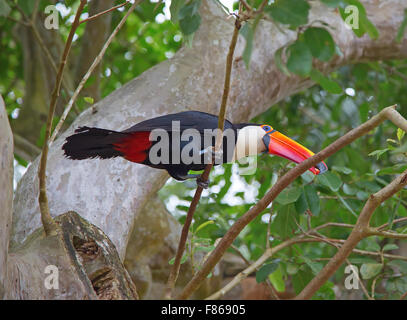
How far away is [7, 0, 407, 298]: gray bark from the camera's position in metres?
2.59

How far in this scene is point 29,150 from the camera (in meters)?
4.12

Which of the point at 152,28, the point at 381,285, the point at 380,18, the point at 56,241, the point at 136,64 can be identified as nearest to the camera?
the point at 56,241

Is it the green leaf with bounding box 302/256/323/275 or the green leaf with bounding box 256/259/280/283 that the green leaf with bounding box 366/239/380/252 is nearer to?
the green leaf with bounding box 302/256/323/275

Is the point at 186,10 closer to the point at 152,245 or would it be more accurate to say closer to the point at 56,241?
the point at 56,241

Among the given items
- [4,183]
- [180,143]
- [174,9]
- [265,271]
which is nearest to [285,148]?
[180,143]

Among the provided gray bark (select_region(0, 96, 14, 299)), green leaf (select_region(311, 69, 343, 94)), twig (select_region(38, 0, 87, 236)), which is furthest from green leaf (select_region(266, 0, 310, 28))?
gray bark (select_region(0, 96, 14, 299))

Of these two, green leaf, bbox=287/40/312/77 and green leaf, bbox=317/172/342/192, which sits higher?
green leaf, bbox=317/172/342/192

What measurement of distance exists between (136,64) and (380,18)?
251 cm

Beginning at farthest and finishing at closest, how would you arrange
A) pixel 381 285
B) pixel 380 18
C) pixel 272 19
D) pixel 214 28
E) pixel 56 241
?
pixel 381 285 → pixel 380 18 → pixel 214 28 → pixel 56 241 → pixel 272 19

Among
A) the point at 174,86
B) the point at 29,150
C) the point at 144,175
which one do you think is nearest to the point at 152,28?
the point at 29,150

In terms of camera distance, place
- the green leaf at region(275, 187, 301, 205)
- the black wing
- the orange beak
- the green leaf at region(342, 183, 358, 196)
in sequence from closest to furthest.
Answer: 1. the black wing
2. the orange beak
3. the green leaf at region(275, 187, 301, 205)
4. the green leaf at region(342, 183, 358, 196)

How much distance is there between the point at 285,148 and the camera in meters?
2.63

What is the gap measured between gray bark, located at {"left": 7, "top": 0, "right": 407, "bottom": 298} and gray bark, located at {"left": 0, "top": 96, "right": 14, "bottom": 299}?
801mm
